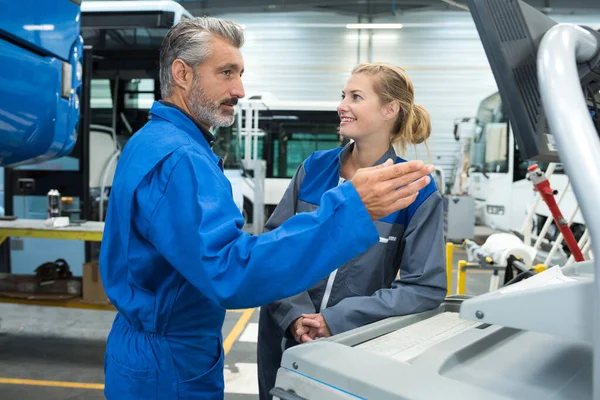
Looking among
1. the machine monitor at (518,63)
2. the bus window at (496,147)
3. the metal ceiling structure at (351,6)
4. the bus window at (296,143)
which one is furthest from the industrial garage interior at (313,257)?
the metal ceiling structure at (351,6)

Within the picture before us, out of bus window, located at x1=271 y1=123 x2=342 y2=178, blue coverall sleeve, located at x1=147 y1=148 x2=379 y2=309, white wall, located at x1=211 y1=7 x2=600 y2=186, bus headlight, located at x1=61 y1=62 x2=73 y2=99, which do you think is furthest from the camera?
white wall, located at x1=211 y1=7 x2=600 y2=186

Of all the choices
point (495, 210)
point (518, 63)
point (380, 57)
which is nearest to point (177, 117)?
point (518, 63)

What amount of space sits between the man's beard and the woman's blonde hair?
0.59 metres

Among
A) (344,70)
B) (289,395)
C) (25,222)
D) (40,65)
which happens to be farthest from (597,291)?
(344,70)

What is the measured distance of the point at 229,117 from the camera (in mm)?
1433

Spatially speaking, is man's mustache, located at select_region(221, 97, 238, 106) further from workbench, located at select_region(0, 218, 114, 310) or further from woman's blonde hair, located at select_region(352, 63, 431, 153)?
workbench, located at select_region(0, 218, 114, 310)

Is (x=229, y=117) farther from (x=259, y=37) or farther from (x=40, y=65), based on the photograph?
(x=259, y=37)

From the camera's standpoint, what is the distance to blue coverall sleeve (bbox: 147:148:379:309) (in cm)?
95

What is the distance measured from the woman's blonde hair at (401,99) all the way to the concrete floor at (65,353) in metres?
2.14

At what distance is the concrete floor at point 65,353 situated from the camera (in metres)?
3.25

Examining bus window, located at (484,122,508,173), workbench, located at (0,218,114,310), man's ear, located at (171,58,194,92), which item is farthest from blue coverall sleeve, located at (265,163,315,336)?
bus window, located at (484,122,508,173)

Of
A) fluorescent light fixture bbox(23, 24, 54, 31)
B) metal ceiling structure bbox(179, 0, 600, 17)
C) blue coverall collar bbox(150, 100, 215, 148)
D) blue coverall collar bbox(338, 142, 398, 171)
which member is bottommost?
blue coverall collar bbox(338, 142, 398, 171)

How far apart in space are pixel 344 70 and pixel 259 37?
2.81 meters

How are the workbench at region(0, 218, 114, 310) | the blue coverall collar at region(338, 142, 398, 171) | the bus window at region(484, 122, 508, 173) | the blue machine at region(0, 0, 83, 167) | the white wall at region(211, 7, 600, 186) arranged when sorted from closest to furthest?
the blue coverall collar at region(338, 142, 398, 171)
the blue machine at region(0, 0, 83, 167)
the workbench at region(0, 218, 114, 310)
the bus window at region(484, 122, 508, 173)
the white wall at region(211, 7, 600, 186)
